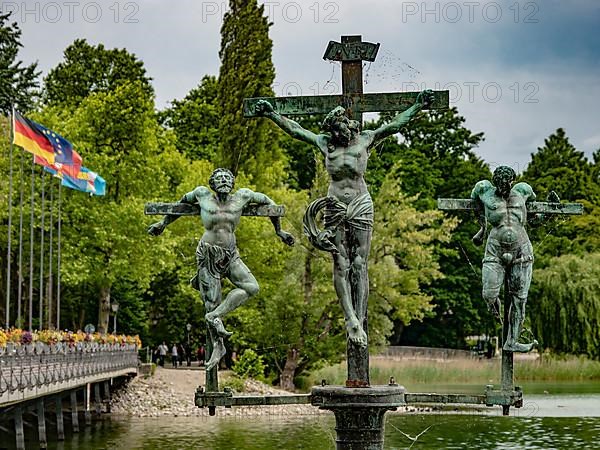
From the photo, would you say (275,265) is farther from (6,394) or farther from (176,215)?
(176,215)

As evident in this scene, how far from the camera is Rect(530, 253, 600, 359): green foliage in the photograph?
168 feet

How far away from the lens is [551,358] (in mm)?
51219

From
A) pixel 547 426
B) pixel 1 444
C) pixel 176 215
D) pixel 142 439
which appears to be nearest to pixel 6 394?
pixel 1 444

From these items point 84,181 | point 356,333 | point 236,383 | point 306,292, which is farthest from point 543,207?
point 306,292

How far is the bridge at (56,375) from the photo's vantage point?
81.5 feet

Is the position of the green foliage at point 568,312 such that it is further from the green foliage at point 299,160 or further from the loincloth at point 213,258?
the loincloth at point 213,258

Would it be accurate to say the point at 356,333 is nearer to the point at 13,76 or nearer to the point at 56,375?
the point at 56,375

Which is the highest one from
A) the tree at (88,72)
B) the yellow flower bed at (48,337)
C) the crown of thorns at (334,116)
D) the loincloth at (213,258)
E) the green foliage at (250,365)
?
the tree at (88,72)

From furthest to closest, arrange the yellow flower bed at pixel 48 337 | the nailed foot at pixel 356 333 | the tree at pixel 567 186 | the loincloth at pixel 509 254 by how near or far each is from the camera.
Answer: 1. the tree at pixel 567 186
2. the yellow flower bed at pixel 48 337
3. the loincloth at pixel 509 254
4. the nailed foot at pixel 356 333

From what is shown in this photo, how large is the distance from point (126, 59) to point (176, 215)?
1721 inches

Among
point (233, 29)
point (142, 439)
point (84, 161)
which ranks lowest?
point (142, 439)

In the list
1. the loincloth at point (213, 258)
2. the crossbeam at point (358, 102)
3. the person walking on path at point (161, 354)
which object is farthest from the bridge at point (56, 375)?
the crossbeam at point (358, 102)

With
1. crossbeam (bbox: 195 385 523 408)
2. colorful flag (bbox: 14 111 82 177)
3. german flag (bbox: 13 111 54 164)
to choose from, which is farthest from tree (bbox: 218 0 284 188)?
crossbeam (bbox: 195 385 523 408)

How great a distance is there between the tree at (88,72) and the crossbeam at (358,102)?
42056 millimetres
